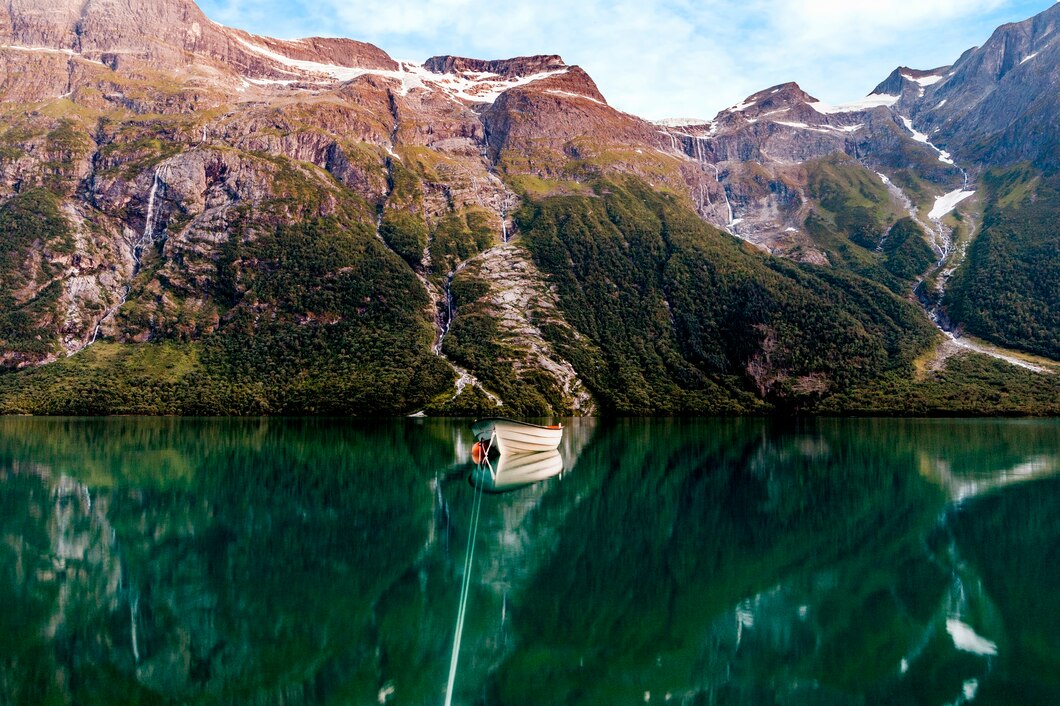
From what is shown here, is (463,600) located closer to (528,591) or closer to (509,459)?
(528,591)

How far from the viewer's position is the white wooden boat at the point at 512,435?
156 feet

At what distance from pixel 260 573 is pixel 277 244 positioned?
6910 inches

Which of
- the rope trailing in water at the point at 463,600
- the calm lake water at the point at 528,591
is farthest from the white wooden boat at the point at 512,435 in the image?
the rope trailing in water at the point at 463,600

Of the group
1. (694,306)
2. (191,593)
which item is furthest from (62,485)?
(694,306)

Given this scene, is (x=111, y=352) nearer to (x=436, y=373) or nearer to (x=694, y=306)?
(x=436, y=373)

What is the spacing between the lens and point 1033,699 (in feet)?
45.8

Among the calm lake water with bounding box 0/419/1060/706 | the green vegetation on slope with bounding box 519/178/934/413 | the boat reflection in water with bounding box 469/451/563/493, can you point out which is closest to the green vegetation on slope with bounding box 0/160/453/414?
the green vegetation on slope with bounding box 519/178/934/413

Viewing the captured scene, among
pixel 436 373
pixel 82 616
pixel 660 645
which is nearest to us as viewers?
pixel 660 645

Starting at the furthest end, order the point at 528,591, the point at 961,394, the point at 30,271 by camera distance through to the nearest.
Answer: the point at 30,271, the point at 961,394, the point at 528,591

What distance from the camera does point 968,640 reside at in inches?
681

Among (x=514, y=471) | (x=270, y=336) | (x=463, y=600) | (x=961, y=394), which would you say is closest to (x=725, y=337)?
(x=961, y=394)

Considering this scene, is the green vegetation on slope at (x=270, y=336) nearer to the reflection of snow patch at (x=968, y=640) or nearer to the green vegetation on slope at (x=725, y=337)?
the green vegetation on slope at (x=725, y=337)

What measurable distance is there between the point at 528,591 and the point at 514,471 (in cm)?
2764

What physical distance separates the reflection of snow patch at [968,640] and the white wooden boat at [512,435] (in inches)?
1214
